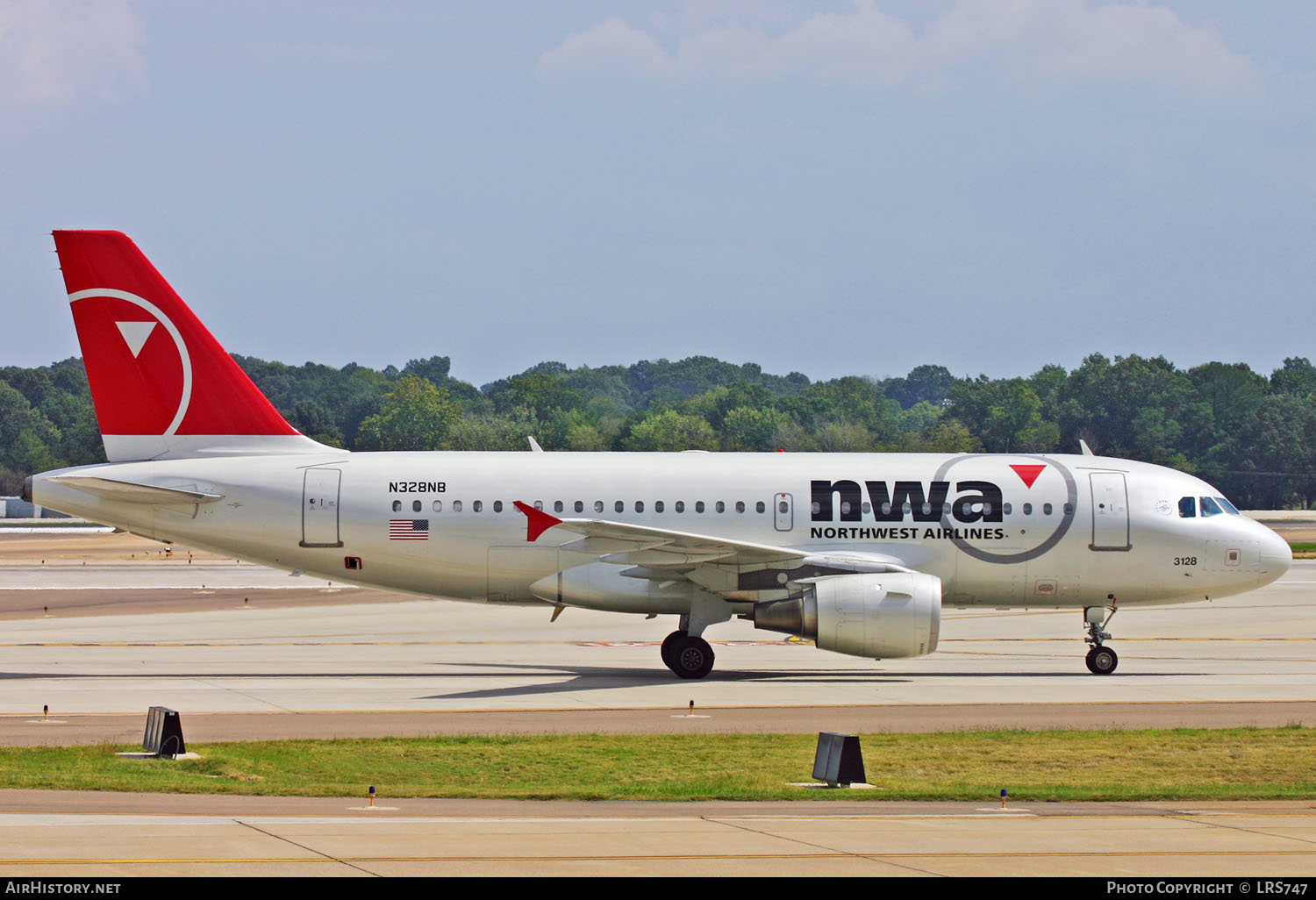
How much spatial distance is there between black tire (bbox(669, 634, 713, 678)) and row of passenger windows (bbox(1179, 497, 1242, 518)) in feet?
33.7

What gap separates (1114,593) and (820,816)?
16693 mm

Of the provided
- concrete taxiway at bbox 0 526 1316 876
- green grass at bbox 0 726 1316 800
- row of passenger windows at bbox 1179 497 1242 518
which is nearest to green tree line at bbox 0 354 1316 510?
concrete taxiway at bbox 0 526 1316 876

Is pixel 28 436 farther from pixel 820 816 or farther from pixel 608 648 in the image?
pixel 820 816

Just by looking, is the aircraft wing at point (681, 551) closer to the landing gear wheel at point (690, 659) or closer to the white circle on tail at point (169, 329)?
the landing gear wheel at point (690, 659)

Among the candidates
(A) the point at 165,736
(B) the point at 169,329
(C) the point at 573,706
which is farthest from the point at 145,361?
(A) the point at 165,736

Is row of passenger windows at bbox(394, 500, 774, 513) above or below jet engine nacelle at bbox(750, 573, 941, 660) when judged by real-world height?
above

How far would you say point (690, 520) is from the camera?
29422 millimetres

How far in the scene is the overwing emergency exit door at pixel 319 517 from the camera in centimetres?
2905

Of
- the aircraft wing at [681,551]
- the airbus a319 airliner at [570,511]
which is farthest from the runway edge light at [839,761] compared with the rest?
the airbus a319 airliner at [570,511]

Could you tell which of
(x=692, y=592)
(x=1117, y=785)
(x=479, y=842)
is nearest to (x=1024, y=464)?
(x=692, y=592)

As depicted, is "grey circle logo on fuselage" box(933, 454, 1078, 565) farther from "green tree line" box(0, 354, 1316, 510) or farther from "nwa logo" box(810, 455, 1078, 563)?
"green tree line" box(0, 354, 1316, 510)

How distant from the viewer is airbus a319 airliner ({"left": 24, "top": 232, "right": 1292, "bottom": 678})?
28797mm

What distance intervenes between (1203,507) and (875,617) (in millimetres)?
8252

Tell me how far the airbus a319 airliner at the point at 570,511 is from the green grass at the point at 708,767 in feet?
24.6
